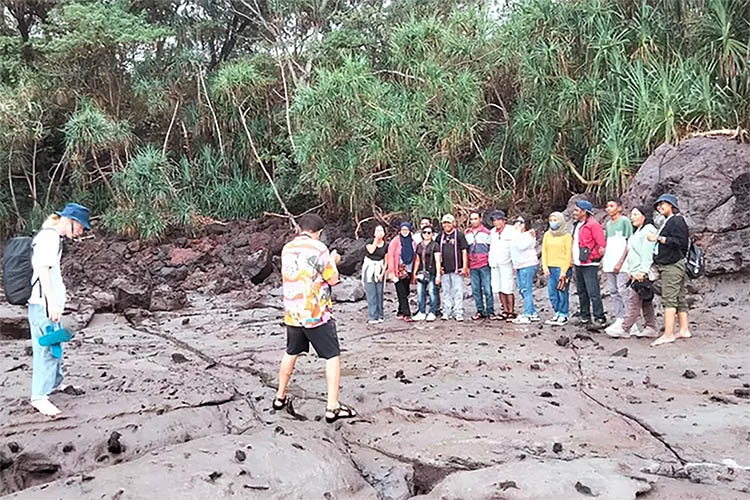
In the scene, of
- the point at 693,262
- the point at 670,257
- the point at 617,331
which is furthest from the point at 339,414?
the point at 693,262

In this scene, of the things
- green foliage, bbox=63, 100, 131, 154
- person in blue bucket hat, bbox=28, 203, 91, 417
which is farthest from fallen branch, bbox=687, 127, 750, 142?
green foliage, bbox=63, 100, 131, 154

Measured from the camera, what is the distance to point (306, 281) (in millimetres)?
4969

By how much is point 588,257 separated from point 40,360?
620 cm

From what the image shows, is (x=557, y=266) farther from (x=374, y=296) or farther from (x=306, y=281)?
(x=306, y=281)

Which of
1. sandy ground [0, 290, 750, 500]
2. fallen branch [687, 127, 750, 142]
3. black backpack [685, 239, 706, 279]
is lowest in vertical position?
sandy ground [0, 290, 750, 500]

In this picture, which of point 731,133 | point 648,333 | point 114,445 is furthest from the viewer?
point 731,133

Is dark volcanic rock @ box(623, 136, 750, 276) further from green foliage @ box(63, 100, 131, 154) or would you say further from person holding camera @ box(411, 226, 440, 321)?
green foliage @ box(63, 100, 131, 154)

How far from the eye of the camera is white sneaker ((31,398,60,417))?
5121 millimetres

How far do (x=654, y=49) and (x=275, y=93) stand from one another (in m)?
10.8

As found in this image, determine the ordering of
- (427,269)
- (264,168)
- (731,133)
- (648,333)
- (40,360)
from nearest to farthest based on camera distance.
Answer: (40,360) < (648,333) < (427,269) < (731,133) < (264,168)

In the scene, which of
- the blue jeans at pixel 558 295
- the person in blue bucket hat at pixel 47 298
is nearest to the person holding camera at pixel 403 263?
the blue jeans at pixel 558 295

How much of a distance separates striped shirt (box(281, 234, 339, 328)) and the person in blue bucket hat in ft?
6.05

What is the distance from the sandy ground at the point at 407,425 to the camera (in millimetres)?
3738

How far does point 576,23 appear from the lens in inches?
539
